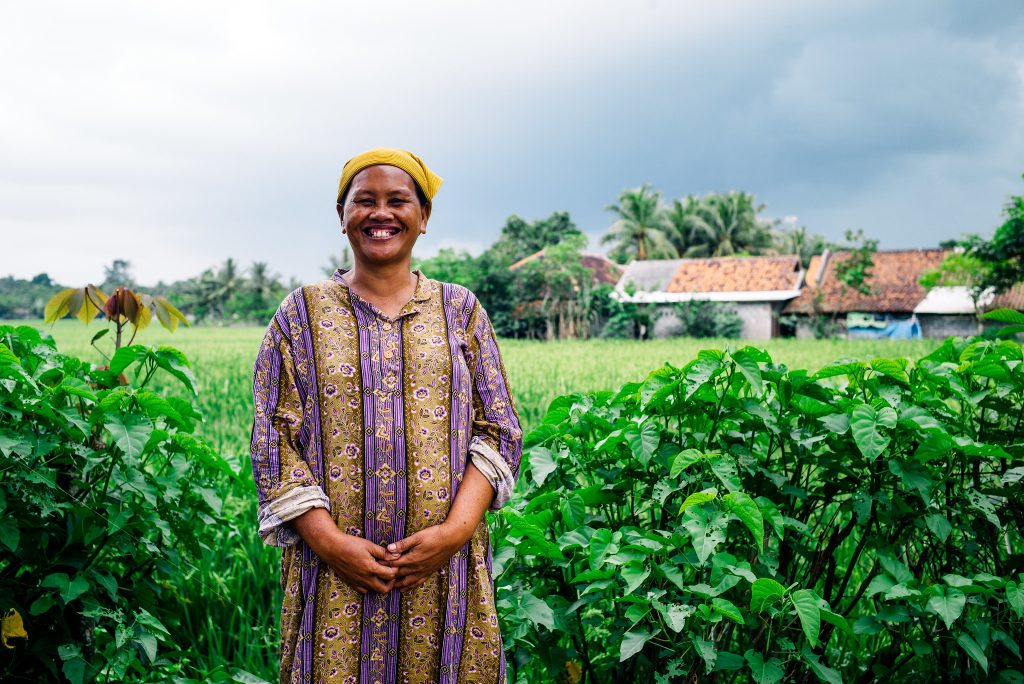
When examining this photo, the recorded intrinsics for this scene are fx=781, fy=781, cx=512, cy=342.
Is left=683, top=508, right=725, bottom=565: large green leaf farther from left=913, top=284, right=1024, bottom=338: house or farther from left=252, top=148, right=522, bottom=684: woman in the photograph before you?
left=913, top=284, right=1024, bottom=338: house

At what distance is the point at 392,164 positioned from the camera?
1.53m

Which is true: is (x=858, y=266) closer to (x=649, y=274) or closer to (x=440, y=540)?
(x=649, y=274)

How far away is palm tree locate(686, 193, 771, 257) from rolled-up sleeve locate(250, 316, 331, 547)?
3586cm

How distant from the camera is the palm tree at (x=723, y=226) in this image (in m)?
36.1

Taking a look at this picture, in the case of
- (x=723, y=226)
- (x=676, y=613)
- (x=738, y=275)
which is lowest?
(x=676, y=613)

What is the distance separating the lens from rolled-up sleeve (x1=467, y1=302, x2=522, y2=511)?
5.23ft

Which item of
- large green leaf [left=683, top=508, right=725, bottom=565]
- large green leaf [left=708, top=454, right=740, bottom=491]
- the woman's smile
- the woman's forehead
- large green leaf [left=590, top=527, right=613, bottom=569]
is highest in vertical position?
the woman's forehead

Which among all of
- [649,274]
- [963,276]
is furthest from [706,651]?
[649,274]

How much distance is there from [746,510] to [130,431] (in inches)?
54.3

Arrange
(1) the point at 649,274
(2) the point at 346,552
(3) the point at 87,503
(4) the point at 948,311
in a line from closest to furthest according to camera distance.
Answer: (2) the point at 346,552 → (3) the point at 87,503 → (4) the point at 948,311 → (1) the point at 649,274

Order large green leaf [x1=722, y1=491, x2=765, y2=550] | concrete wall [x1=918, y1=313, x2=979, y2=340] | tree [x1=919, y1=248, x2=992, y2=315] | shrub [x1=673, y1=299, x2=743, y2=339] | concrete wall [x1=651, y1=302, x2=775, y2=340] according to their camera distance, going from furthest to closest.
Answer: concrete wall [x1=918, y1=313, x2=979, y2=340], concrete wall [x1=651, y1=302, x2=775, y2=340], shrub [x1=673, y1=299, x2=743, y2=339], tree [x1=919, y1=248, x2=992, y2=315], large green leaf [x1=722, y1=491, x2=765, y2=550]

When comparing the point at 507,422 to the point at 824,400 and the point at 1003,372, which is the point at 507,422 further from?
the point at 1003,372

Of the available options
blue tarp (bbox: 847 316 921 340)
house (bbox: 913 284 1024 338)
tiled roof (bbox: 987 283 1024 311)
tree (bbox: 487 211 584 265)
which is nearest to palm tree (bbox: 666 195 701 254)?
tree (bbox: 487 211 584 265)

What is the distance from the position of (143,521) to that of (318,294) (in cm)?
84
